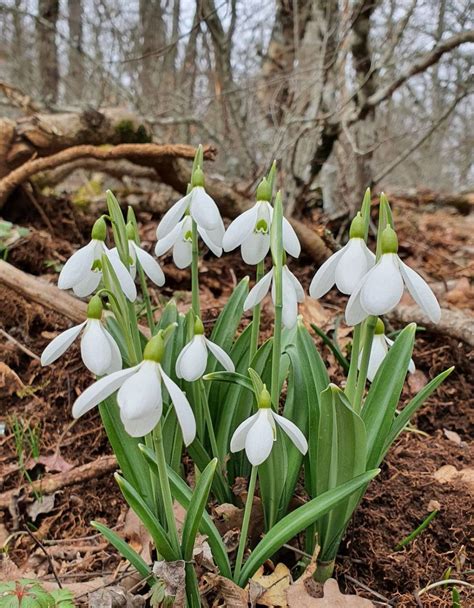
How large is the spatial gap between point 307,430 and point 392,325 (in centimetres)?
134

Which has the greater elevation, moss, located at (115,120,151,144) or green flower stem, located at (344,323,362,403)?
moss, located at (115,120,151,144)

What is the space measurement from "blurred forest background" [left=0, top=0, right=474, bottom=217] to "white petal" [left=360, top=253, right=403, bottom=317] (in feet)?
6.90

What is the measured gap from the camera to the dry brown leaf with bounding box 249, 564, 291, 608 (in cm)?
124

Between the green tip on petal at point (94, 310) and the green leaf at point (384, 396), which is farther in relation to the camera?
the green leaf at point (384, 396)

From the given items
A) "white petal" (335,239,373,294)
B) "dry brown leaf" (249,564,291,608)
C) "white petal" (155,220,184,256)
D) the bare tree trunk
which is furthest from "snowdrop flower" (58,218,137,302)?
the bare tree trunk

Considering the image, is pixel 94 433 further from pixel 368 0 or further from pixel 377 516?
pixel 368 0

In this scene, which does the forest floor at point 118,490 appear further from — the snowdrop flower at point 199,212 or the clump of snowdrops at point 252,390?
the snowdrop flower at point 199,212

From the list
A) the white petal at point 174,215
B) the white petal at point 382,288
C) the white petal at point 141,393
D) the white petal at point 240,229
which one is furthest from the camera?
the white petal at point 174,215

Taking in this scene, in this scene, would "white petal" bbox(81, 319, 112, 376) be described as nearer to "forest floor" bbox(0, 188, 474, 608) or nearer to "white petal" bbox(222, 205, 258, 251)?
"white petal" bbox(222, 205, 258, 251)

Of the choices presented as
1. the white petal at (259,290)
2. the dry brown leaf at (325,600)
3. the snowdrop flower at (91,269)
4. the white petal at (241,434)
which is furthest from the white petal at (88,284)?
the dry brown leaf at (325,600)

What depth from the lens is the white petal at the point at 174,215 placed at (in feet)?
4.39

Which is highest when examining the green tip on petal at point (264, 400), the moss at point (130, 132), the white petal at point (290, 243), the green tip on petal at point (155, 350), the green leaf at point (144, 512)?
the moss at point (130, 132)

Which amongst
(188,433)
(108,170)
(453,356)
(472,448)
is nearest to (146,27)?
(108,170)

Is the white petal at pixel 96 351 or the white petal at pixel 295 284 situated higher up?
the white petal at pixel 295 284
